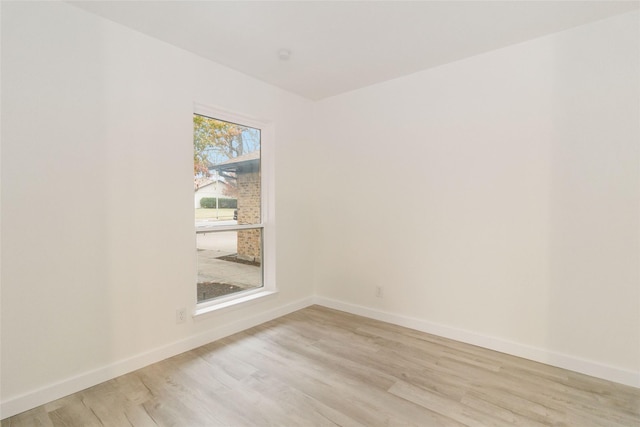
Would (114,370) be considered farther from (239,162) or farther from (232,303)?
(239,162)

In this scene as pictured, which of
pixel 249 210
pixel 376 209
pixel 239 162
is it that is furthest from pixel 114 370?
pixel 376 209

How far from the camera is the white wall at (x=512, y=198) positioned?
2145 millimetres

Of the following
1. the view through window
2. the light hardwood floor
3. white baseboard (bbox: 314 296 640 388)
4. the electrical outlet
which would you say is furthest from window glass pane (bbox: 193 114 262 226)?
white baseboard (bbox: 314 296 640 388)

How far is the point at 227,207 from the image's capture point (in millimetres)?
3092

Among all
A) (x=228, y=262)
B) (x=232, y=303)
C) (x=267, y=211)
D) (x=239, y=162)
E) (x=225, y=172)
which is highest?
(x=239, y=162)

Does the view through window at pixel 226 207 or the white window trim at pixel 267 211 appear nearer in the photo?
the view through window at pixel 226 207

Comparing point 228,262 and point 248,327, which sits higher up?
point 228,262

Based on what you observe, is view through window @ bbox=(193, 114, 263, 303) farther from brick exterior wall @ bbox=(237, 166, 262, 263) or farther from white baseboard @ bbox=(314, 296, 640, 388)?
white baseboard @ bbox=(314, 296, 640, 388)

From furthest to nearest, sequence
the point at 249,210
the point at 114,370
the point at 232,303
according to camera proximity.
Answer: the point at 249,210 < the point at 232,303 < the point at 114,370

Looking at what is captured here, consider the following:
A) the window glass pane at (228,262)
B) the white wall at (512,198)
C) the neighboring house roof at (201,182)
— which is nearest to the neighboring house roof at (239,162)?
the neighboring house roof at (201,182)

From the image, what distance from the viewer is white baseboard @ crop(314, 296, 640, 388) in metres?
2.14

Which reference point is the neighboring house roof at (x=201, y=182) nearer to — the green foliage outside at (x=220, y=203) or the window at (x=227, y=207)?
the window at (x=227, y=207)

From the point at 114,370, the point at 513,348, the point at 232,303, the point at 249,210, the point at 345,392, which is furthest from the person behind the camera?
the point at 249,210

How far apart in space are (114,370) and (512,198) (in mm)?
3271
